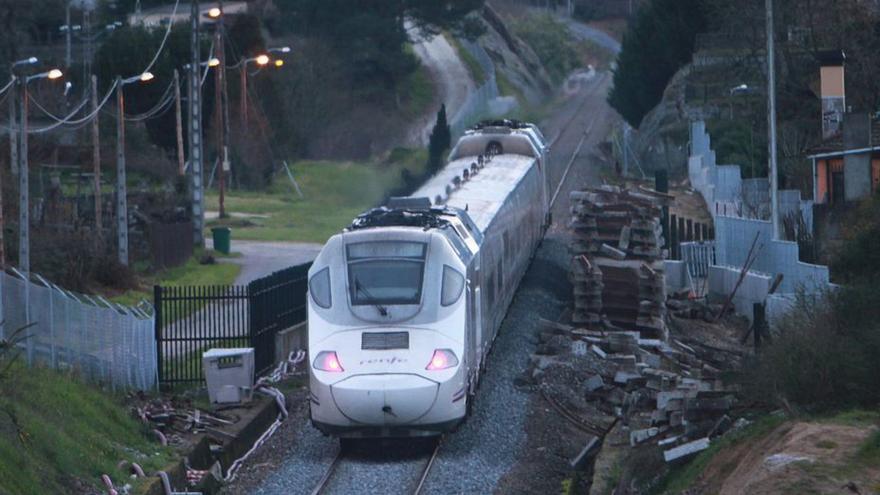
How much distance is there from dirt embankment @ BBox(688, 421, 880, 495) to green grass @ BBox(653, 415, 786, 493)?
0.15 meters

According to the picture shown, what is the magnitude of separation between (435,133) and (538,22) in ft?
181

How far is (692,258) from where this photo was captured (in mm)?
36719

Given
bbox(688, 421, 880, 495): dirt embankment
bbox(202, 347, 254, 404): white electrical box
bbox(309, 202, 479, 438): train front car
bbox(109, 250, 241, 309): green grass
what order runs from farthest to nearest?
bbox(109, 250, 241, 309): green grass → bbox(202, 347, 254, 404): white electrical box → bbox(309, 202, 479, 438): train front car → bbox(688, 421, 880, 495): dirt embankment

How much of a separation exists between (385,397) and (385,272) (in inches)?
68.7

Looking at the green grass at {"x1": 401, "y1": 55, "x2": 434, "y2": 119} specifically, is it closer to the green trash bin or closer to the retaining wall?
the retaining wall

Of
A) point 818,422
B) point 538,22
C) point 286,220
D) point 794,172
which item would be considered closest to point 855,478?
point 818,422

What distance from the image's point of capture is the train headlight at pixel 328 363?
55.4 feet

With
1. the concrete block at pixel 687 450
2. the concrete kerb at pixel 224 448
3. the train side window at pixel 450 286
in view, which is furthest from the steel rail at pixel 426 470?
the concrete block at pixel 687 450

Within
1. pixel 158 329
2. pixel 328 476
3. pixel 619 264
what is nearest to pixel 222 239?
pixel 619 264

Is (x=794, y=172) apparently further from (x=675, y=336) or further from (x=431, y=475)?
(x=431, y=475)

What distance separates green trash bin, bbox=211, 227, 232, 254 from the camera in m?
41.3

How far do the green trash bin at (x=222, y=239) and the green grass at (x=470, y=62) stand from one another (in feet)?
158

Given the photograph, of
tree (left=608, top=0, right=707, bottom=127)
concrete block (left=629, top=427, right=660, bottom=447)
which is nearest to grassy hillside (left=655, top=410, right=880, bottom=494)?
concrete block (left=629, top=427, right=660, bottom=447)

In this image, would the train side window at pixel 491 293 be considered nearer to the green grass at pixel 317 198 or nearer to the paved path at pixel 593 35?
the green grass at pixel 317 198
